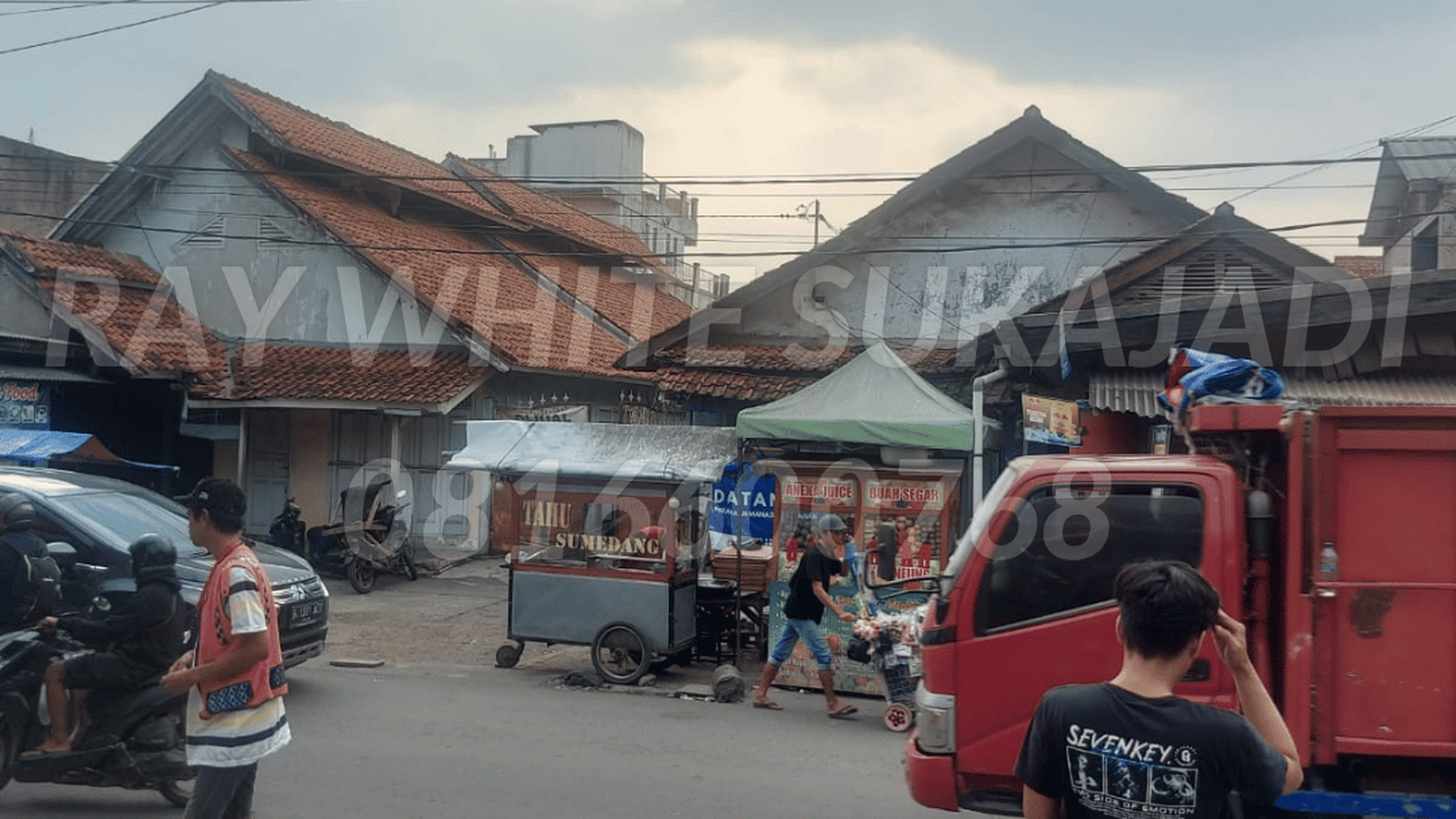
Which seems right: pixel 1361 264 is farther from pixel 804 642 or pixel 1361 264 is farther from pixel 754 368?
pixel 804 642

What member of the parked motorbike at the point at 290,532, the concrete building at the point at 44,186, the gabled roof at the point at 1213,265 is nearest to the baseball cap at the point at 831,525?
the gabled roof at the point at 1213,265

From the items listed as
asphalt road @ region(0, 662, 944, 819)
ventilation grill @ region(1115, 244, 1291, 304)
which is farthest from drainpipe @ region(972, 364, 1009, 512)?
ventilation grill @ region(1115, 244, 1291, 304)

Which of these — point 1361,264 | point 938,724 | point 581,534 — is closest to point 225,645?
point 938,724

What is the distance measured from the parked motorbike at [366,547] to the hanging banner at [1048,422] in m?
9.46

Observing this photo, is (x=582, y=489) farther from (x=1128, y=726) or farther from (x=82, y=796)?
(x=1128, y=726)

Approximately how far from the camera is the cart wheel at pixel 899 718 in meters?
8.82

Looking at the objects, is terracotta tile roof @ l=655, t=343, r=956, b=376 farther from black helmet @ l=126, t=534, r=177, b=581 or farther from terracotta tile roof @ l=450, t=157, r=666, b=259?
black helmet @ l=126, t=534, r=177, b=581

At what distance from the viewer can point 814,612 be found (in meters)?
9.53

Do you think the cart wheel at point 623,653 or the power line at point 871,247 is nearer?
the cart wheel at point 623,653

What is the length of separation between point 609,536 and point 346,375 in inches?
344

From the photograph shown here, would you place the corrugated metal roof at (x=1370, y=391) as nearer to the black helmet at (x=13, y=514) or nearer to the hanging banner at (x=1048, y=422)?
the hanging banner at (x=1048, y=422)

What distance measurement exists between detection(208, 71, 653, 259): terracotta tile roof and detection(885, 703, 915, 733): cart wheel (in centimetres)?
1099

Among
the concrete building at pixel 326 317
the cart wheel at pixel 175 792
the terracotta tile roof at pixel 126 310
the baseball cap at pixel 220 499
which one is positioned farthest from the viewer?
Result: the concrete building at pixel 326 317

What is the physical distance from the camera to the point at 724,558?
11453 mm
